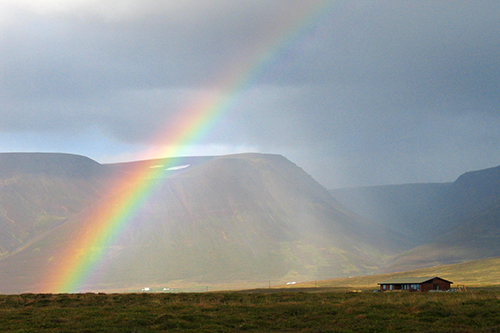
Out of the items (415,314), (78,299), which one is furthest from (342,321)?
(78,299)

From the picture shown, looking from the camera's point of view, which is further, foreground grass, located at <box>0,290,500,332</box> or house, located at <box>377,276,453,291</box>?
house, located at <box>377,276,453,291</box>

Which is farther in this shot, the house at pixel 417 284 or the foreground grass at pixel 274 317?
the house at pixel 417 284

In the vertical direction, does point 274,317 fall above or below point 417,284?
above

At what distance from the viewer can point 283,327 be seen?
33438 millimetres

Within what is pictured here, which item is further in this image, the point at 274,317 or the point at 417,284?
the point at 417,284

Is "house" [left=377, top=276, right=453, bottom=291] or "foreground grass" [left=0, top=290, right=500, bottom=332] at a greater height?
"foreground grass" [left=0, top=290, right=500, bottom=332]

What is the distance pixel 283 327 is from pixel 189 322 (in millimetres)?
6054

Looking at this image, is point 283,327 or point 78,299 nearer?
point 283,327

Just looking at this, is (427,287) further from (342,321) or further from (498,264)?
(498,264)

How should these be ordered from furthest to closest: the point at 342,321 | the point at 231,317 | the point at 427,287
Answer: the point at 427,287
the point at 231,317
the point at 342,321

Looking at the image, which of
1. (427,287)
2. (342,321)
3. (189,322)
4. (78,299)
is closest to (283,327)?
(342,321)

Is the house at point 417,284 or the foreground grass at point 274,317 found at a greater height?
the foreground grass at point 274,317

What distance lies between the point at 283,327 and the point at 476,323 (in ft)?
37.1

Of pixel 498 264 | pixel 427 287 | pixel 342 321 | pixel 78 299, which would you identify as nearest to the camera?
pixel 342 321
